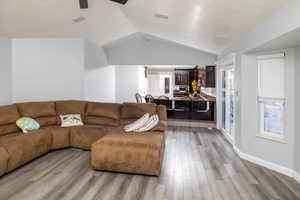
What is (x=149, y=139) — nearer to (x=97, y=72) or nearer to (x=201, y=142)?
(x=201, y=142)

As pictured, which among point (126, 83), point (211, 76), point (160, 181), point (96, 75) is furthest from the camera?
point (126, 83)

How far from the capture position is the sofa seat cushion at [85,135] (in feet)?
13.4

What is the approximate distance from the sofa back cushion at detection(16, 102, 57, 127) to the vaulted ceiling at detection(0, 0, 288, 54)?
5.26 ft

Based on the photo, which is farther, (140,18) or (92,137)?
(140,18)

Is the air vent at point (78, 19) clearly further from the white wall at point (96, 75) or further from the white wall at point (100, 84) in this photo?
the white wall at point (100, 84)

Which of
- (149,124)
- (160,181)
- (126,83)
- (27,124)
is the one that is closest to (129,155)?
(160,181)

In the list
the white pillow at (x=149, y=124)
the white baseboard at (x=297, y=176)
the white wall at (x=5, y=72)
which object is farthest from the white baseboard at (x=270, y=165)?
the white wall at (x=5, y=72)

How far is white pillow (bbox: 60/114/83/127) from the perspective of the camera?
4.40 m

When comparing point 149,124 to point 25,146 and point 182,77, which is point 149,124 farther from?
A: point 182,77

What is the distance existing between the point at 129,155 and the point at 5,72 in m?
3.49

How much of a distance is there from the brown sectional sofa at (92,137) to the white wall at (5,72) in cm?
45

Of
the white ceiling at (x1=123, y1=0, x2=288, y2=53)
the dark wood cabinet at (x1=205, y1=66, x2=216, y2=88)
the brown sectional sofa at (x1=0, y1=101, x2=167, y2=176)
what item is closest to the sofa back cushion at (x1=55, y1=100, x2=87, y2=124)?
the brown sectional sofa at (x1=0, y1=101, x2=167, y2=176)

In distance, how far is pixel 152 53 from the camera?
6637 mm

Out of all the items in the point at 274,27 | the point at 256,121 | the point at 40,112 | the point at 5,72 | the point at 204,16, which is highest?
the point at 204,16
